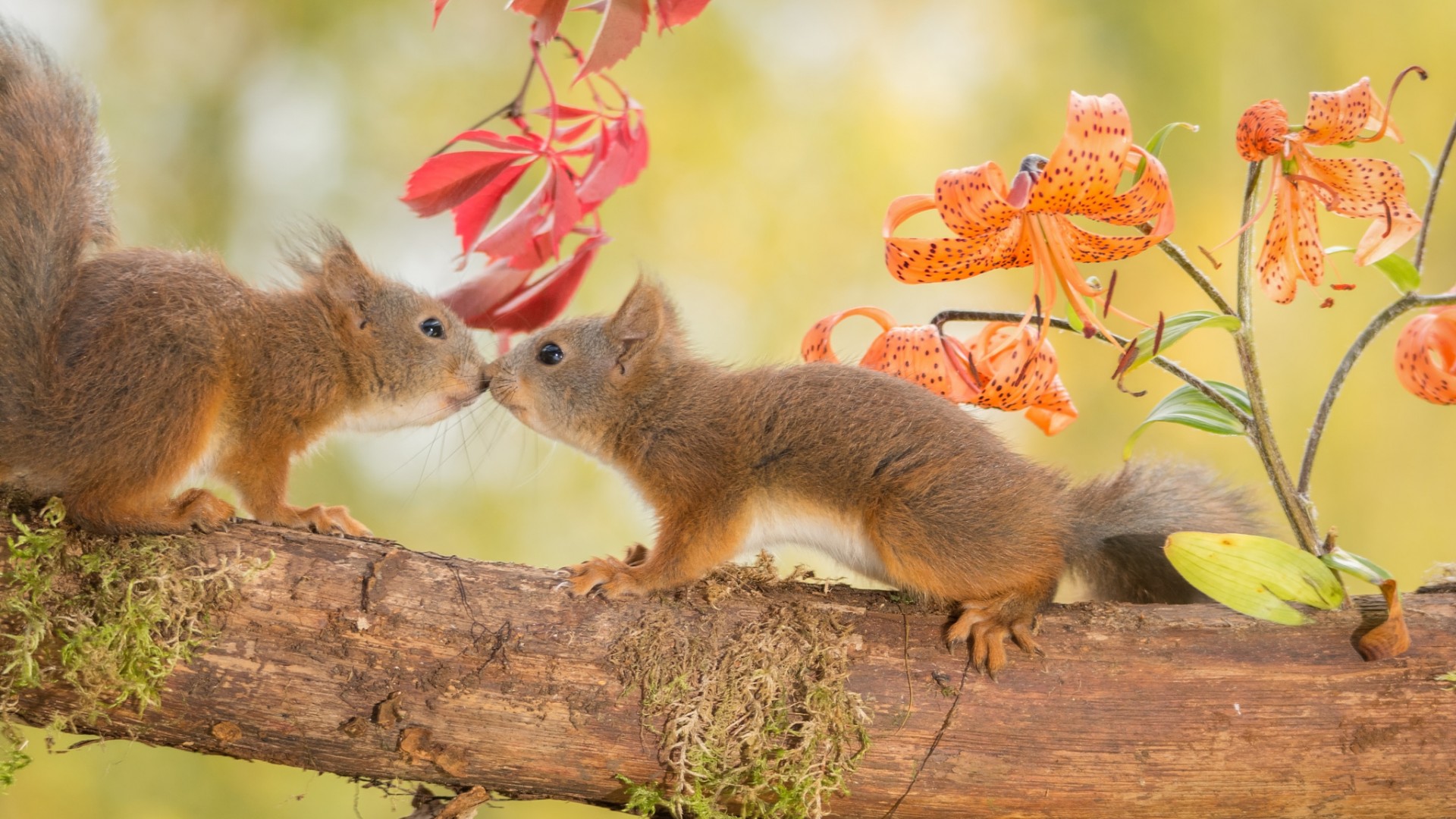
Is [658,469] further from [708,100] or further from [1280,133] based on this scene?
[708,100]

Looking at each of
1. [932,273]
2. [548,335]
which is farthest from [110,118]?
[932,273]

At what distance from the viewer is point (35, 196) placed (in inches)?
62.9

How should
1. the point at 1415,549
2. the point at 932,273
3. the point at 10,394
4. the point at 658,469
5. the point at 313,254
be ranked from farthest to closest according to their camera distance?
the point at 1415,549
the point at 313,254
the point at 658,469
the point at 932,273
the point at 10,394

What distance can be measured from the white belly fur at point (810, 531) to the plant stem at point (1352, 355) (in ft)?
2.24

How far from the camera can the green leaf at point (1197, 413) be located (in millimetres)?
1789

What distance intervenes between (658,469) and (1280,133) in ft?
3.55

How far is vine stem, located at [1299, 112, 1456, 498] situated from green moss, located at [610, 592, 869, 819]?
80 cm

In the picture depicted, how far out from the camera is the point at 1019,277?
140 inches

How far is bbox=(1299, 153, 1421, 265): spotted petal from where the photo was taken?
68.1 inches

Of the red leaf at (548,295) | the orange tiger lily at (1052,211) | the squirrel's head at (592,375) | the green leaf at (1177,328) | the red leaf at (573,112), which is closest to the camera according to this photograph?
the orange tiger lily at (1052,211)

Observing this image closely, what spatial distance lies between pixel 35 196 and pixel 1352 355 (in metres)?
1.91

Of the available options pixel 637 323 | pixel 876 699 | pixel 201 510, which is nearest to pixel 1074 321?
pixel 876 699

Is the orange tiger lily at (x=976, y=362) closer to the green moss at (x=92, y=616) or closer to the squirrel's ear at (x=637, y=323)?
the squirrel's ear at (x=637, y=323)

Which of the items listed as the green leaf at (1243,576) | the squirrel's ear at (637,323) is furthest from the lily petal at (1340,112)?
the squirrel's ear at (637,323)
